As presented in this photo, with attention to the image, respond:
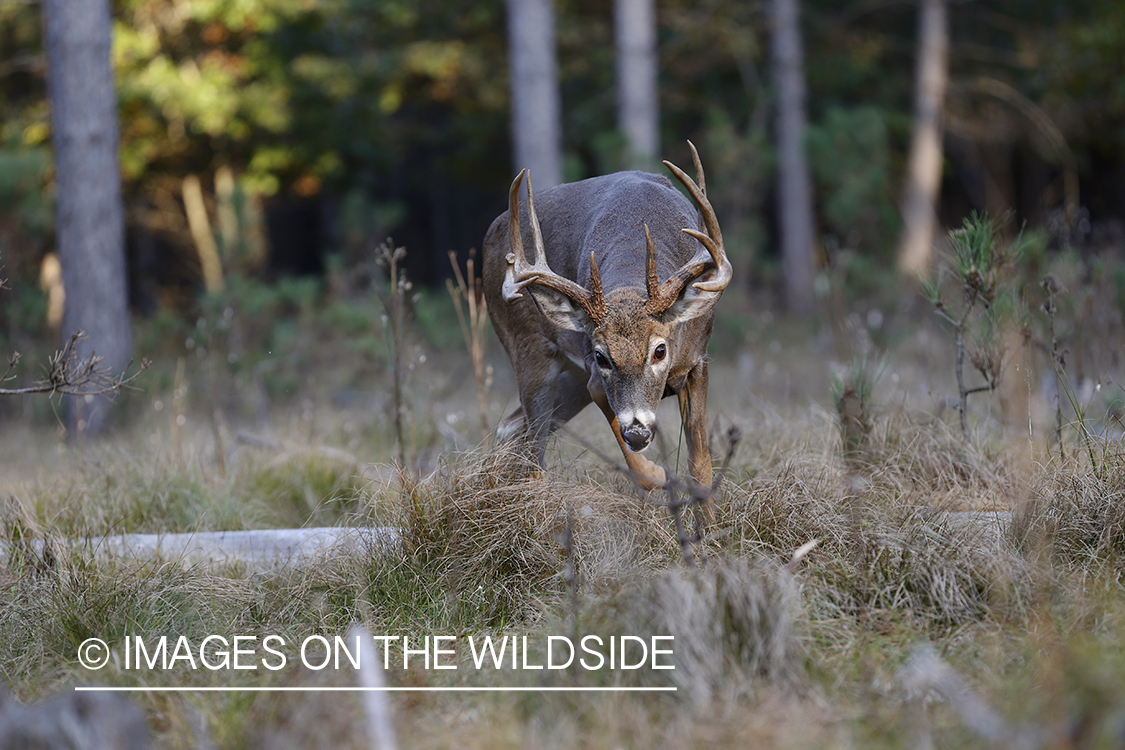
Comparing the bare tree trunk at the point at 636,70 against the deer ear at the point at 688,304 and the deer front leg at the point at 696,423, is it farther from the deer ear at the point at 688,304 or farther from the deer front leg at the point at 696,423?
the deer ear at the point at 688,304

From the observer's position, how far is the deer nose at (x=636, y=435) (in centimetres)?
391

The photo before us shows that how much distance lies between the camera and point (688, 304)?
13.5 ft

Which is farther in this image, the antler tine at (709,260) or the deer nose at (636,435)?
the antler tine at (709,260)

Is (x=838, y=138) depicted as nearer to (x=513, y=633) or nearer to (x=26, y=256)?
(x=26, y=256)

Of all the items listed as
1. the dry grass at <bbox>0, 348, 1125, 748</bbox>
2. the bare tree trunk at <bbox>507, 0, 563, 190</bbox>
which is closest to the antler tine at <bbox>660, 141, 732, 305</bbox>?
the dry grass at <bbox>0, 348, 1125, 748</bbox>

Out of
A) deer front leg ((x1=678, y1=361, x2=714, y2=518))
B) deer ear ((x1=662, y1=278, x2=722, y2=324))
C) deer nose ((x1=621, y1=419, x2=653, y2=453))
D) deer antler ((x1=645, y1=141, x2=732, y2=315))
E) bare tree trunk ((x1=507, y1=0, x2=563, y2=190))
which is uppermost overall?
bare tree trunk ((x1=507, y1=0, x2=563, y2=190))

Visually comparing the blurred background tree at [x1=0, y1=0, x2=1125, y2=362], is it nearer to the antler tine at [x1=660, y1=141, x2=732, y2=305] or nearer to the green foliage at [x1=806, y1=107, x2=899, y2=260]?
the green foliage at [x1=806, y1=107, x2=899, y2=260]

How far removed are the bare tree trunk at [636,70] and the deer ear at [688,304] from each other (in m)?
8.66

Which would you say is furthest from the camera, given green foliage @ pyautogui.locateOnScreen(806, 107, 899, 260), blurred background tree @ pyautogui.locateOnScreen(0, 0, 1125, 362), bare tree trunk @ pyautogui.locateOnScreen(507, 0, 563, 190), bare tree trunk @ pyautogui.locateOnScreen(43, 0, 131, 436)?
green foliage @ pyautogui.locateOnScreen(806, 107, 899, 260)

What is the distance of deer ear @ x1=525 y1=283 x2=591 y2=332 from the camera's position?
4164mm

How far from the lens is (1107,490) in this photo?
392 centimetres

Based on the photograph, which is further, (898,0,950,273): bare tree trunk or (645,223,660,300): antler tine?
(898,0,950,273): bare tree trunk

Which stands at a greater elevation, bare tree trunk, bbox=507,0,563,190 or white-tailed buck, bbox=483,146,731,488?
bare tree trunk, bbox=507,0,563,190

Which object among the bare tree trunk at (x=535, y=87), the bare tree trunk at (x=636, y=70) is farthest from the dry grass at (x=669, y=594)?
the bare tree trunk at (x=636, y=70)
